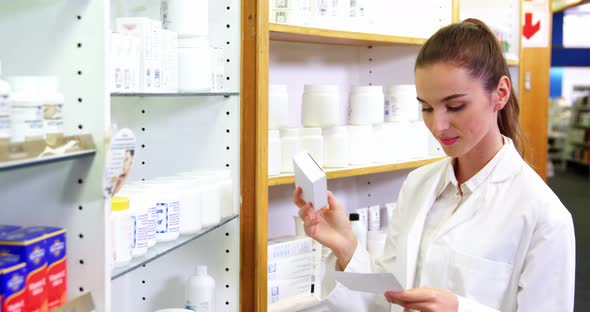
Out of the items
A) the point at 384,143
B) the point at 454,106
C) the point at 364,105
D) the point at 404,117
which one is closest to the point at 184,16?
the point at 454,106

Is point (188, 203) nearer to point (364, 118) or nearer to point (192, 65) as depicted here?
point (192, 65)

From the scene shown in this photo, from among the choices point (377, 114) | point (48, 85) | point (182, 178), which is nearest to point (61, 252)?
point (48, 85)

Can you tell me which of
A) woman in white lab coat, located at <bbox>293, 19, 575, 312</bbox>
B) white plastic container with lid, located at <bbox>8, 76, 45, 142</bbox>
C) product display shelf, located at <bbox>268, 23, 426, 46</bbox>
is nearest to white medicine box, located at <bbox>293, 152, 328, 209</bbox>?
woman in white lab coat, located at <bbox>293, 19, 575, 312</bbox>

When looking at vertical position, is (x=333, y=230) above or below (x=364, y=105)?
below

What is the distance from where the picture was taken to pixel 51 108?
133 centimetres

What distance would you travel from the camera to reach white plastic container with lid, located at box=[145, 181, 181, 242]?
6.02ft

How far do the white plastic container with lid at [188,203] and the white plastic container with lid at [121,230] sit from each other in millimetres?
308

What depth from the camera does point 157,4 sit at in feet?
6.63

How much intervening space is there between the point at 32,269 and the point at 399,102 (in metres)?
2.04

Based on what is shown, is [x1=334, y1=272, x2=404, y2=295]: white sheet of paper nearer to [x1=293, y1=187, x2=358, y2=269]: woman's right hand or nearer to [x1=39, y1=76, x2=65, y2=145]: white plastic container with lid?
[x1=293, y1=187, x2=358, y2=269]: woman's right hand

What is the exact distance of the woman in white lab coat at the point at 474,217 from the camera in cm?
183

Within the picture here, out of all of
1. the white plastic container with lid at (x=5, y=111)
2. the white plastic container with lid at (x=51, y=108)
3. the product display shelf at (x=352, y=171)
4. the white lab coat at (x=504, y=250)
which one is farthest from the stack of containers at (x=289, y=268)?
the white plastic container with lid at (x=5, y=111)

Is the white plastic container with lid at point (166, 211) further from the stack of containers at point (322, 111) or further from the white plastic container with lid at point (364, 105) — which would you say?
the white plastic container with lid at point (364, 105)

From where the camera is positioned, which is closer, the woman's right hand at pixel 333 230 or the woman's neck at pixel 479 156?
the woman's neck at pixel 479 156
